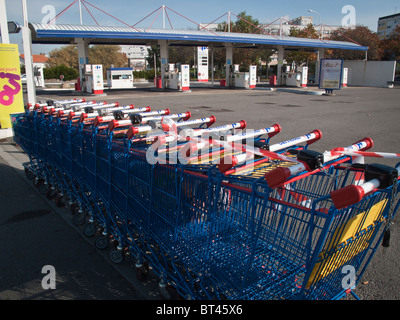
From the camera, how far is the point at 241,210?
219 cm

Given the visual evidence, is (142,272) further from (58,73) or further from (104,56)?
(104,56)

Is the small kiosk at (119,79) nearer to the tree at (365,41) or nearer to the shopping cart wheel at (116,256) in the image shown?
the tree at (365,41)

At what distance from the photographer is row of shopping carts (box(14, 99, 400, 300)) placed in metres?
1.93

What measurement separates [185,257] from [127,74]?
3311 centimetres

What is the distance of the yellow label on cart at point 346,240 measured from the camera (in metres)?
1.93

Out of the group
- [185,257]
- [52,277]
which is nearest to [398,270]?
[185,257]

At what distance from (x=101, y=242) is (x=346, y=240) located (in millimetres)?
2545

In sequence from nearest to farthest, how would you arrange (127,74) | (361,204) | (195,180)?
(361,204) < (195,180) < (127,74)

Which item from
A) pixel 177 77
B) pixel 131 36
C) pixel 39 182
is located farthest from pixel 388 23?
pixel 39 182

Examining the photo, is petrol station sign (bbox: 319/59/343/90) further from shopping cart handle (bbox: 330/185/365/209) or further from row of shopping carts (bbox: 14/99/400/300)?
shopping cart handle (bbox: 330/185/365/209)

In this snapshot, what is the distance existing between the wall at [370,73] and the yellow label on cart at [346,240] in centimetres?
3607

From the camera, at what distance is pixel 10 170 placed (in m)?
6.47

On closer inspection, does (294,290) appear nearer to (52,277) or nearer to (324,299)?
(324,299)
